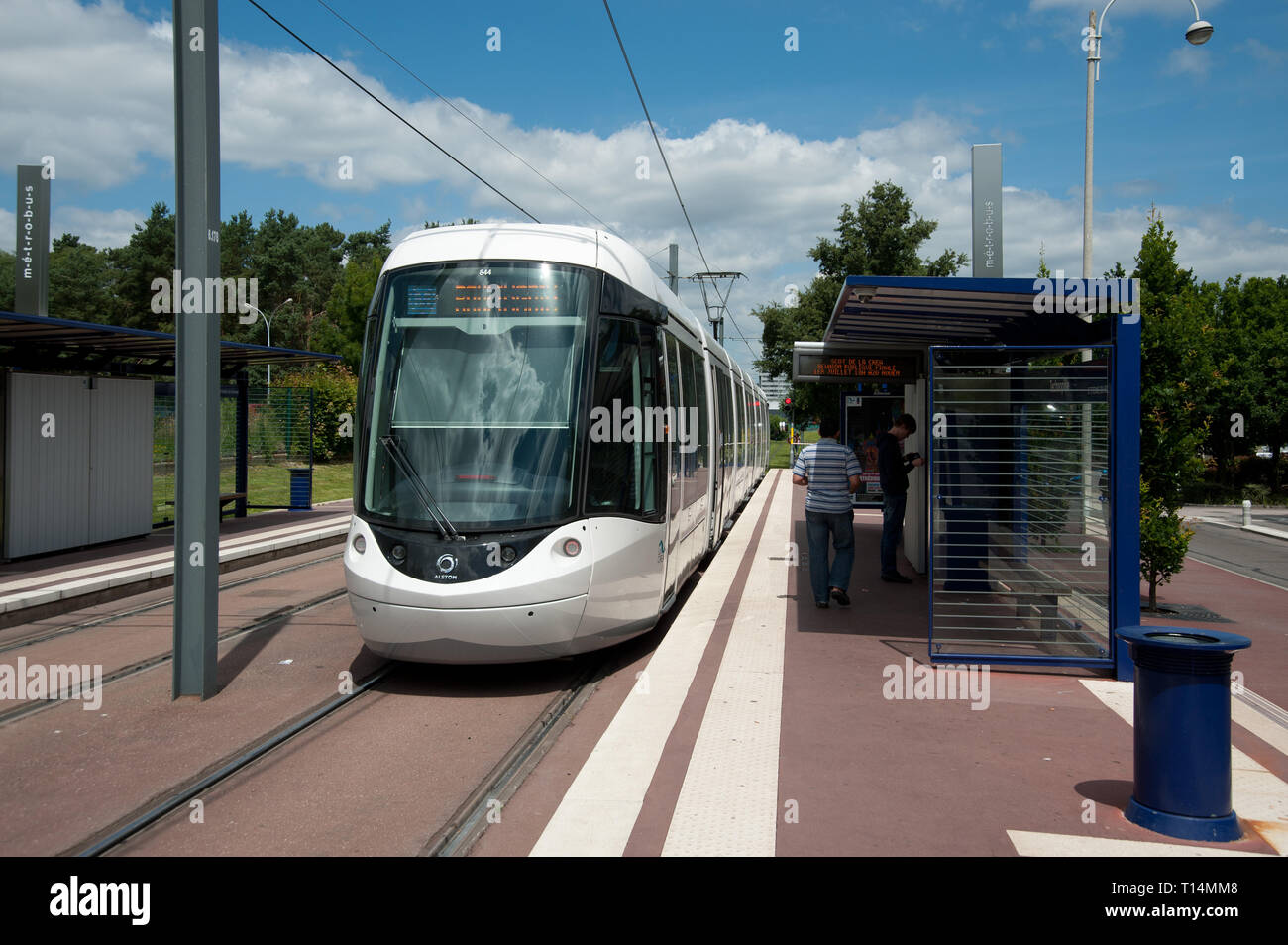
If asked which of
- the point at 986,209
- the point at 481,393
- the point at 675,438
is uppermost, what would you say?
the point at 986,209

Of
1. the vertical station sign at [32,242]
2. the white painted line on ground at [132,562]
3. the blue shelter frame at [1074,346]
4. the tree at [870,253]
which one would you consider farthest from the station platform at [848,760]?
the tree at [870,253]

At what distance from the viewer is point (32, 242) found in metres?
14.7

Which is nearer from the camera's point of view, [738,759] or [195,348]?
[738,759]

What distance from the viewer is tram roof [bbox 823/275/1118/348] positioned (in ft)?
24.3

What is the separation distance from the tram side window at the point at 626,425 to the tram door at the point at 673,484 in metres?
0.43

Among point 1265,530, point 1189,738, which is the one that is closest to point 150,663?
point 1189,738

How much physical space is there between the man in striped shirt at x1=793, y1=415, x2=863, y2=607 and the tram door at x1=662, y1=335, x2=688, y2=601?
4.28ft

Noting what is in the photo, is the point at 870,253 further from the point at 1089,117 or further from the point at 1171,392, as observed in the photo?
the point at 1171,392

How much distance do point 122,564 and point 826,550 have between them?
9207mm

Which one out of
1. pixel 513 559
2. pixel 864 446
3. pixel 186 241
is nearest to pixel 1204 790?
pixel 513 559

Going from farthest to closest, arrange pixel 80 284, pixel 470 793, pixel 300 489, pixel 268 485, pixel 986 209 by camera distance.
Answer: pixel 80 284 → pixel 268 485 → pixel 300 489 → pixel 986 209 → pixel 470 793

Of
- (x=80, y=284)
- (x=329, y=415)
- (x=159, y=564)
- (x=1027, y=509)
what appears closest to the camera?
(x=1027, y=509)
